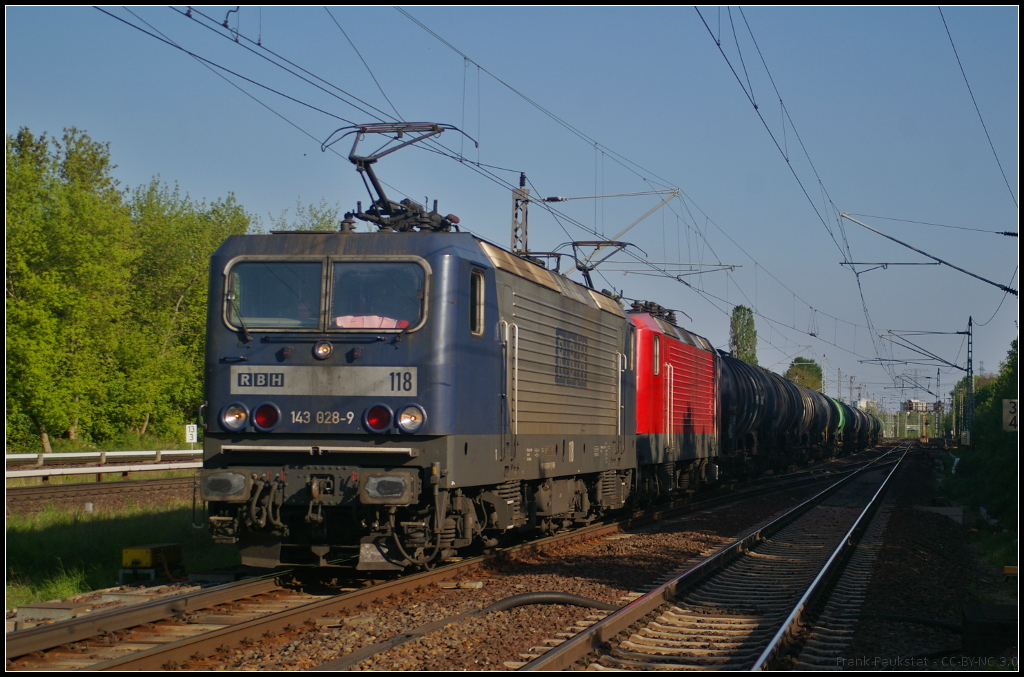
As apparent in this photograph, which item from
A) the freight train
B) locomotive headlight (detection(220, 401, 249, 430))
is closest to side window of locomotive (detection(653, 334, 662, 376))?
the freight train

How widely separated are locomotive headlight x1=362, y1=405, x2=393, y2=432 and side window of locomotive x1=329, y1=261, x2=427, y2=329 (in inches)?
32.7

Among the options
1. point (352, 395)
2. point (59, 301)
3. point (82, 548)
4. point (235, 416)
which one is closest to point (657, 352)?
point (352, 395)

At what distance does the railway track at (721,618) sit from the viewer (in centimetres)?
689

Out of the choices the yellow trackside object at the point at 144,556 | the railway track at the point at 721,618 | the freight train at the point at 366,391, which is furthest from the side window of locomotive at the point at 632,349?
the yellow trackside object at the point at 144,556

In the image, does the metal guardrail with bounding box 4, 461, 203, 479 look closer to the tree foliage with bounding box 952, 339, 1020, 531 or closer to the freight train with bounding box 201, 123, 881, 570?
the freight train with bounding box 201, 123, 881, 570

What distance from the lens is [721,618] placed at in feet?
28.2

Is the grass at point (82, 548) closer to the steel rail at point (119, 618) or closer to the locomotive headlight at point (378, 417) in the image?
the steel rail at point (119, 618)

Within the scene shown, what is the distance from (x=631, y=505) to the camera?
60.2 feet

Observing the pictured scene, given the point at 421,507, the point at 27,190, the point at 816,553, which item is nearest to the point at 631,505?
the point at 816,553

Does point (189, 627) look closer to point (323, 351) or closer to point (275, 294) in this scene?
point (323, 351)

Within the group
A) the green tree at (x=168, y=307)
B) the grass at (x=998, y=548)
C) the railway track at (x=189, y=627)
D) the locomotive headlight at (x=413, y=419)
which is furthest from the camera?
the green tree at (x=168, y=307)

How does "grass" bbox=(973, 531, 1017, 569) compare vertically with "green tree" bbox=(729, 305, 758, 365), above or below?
below

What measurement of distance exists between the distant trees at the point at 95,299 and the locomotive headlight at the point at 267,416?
68.2ft

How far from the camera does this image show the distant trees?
1184 inches
